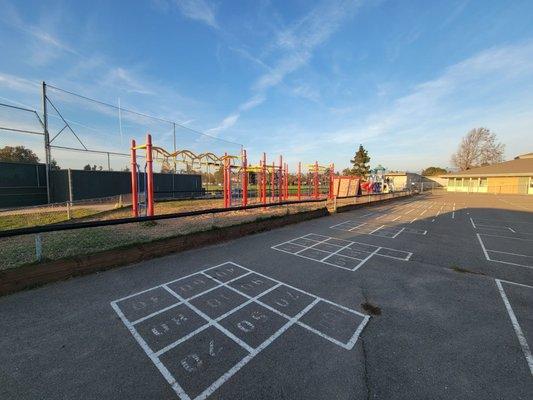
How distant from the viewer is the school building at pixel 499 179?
121 ft

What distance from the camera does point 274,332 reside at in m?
3.25

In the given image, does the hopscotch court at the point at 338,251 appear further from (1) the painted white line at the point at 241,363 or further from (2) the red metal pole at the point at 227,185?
(2) the red metal pole at the point at 227,185

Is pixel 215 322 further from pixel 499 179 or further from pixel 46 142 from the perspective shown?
pixel 499 179

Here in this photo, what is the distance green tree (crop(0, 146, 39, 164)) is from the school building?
5542cm

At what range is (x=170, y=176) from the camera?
24547 millimetres

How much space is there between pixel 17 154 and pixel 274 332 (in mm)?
20527

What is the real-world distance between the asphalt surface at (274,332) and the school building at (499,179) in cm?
4411

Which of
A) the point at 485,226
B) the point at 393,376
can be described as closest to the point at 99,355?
the point at 393,376

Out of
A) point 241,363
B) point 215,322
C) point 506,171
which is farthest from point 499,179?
point 241,363

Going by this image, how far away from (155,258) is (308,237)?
4909 mm

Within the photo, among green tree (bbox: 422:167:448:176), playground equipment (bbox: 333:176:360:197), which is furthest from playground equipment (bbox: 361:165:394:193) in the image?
green tree (bbox: 422:167:448:176)

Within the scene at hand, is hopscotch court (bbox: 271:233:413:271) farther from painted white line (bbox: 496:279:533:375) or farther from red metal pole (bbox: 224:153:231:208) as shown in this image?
Result: red metal pole (bbox: 224:153:231:208)

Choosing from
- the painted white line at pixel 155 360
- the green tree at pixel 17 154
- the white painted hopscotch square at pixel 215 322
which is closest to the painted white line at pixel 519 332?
the white painted hopscotch square at pixel 215 322

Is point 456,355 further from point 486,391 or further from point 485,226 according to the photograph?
point 485,226
